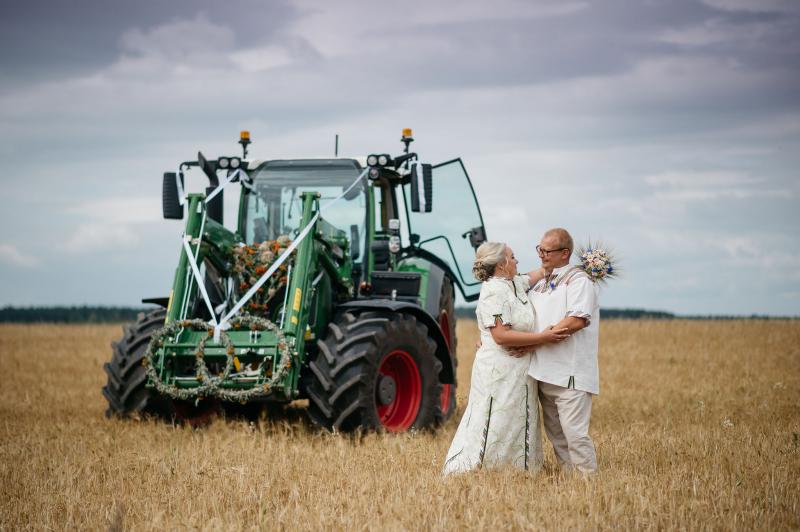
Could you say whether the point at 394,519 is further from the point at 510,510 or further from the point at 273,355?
the point at 273,355

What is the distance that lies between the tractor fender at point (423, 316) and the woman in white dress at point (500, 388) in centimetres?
244

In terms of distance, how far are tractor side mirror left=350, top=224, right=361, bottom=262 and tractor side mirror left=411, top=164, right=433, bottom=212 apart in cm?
96

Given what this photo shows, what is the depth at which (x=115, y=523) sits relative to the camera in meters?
5.29

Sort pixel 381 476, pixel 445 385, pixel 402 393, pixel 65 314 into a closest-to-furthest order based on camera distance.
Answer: pixel 381 476
pixel 402 393
pixel 445 385
pixel 65 314

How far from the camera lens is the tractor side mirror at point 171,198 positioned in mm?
9859

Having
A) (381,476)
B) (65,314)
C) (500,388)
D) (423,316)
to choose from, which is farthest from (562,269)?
(65,314)

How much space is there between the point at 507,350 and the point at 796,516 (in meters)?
2.09

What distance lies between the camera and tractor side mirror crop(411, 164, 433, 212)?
32.1ft

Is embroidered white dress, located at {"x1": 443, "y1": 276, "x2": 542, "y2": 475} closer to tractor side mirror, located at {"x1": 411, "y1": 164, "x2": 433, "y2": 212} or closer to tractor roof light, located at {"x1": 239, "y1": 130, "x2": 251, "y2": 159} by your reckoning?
tractor side mirror, located at {"x1": 411, "y1": 164, "x2": 433, "y2": 212}

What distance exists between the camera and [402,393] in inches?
383

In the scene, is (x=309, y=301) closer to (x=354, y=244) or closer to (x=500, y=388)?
(x=354, y=244)

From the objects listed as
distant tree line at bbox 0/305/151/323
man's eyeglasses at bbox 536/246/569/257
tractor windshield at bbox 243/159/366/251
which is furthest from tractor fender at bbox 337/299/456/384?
distant tree line at bbox 0/305/151/323

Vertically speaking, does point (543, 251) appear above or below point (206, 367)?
above

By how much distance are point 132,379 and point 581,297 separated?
16.2ft
